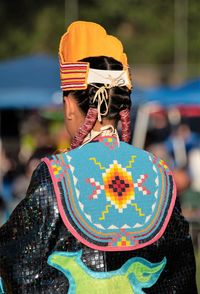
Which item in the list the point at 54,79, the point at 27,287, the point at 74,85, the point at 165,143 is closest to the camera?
the point at 27,287

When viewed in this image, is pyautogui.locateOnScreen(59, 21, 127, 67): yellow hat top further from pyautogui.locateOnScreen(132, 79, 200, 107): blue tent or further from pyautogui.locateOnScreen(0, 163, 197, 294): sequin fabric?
pyautogui.locateOnScreen(132, 79, 200, 107): blue tent

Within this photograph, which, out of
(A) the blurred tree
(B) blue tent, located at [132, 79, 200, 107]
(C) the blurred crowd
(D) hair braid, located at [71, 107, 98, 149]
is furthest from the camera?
(A) the blurred tree

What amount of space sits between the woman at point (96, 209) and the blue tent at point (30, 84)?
9.72m

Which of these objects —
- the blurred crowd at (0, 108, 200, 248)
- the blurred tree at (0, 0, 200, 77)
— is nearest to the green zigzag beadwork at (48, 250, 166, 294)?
the blurred crowd at (0, 108, 200, 248)

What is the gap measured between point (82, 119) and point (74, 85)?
0.38ft

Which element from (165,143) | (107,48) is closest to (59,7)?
(165,143)

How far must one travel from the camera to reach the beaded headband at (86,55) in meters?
3.17

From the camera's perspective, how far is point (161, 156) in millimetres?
11680

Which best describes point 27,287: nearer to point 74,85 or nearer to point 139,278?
point 139,278

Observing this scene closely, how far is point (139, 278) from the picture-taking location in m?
3.09

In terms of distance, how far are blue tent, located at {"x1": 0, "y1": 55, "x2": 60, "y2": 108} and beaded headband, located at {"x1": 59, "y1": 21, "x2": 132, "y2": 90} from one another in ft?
31.7

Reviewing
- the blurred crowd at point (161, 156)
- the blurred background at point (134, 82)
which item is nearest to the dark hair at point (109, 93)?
the blurred crowd at point (161, 156)

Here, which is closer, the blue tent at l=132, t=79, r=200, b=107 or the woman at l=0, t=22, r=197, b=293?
the woman at l=0, t=22, r=197, b=293

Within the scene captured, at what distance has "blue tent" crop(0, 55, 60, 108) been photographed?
13.2 metres
